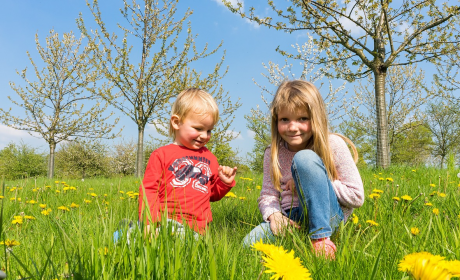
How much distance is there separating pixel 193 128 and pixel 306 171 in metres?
0.80

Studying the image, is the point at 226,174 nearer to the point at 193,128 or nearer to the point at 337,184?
the point at 193,128

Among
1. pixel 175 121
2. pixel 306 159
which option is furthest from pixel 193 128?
pixel 306 159

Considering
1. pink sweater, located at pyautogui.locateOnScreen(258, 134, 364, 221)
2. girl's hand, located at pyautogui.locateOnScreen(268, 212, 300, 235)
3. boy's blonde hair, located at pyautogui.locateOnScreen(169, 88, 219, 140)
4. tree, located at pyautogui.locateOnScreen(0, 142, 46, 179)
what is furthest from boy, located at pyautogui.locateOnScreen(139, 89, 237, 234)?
tree, located at pyautogui.locateOnScreen(0, 142, 46, 179)

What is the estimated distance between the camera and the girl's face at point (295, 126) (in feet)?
6.88

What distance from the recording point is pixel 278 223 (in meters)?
1.83

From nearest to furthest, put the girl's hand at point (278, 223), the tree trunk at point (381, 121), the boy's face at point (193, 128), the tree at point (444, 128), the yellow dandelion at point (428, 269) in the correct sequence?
the yellow dandelion at point (428, 269), the girl's hand at point (278, 223), the boy's face at point (193, 128), the tree trunk at point (381, 121), the tree at point (444, 128)

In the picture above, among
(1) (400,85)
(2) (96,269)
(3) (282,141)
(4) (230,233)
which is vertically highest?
(1) (400,85)

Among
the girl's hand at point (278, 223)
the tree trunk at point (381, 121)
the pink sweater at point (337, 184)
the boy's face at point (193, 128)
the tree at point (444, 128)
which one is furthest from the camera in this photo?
the tree at point (444, 128)

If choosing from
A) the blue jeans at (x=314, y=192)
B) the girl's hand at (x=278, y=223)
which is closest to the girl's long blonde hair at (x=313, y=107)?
the blue jeans at (x=314, y=192)

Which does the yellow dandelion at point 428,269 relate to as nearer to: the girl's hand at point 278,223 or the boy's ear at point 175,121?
the girl's hand at point 278,223

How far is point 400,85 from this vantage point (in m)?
18.5

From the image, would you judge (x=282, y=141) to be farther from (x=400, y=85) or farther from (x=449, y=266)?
(x=400, y=85)

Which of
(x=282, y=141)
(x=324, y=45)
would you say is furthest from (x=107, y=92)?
(x=282, y=141)

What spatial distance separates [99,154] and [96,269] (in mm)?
26813
